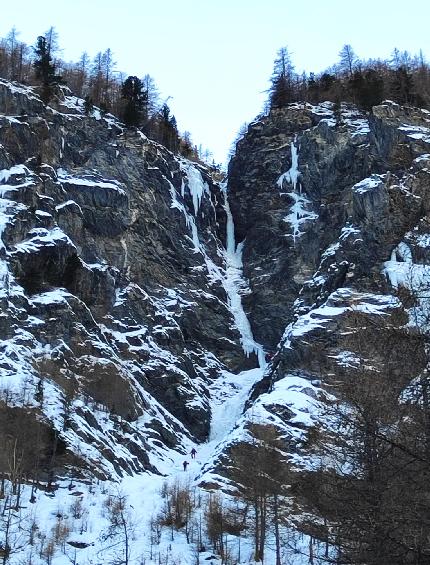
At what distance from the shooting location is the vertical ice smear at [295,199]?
7900 centimetres

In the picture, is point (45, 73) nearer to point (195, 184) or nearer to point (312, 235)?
point (195, 184)

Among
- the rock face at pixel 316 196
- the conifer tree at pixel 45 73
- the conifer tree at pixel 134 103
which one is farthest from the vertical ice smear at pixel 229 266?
the conifer tree at pixel 45 73

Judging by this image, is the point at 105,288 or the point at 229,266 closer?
the point at 105,288

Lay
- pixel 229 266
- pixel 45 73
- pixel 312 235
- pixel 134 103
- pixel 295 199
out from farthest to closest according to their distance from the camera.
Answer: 1. pixel 229 266
2. pixel 134 103
3. pixel 295 199
4. pixel 45 73
5. pixel 312 235

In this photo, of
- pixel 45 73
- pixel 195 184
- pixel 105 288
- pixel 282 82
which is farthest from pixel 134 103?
pixel 105 288

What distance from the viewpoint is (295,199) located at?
82.2 m

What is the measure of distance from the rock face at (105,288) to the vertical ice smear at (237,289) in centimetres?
100

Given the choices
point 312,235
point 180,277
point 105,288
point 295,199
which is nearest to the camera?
point 105,288

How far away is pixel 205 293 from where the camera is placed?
7512 centimetres

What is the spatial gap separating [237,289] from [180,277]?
996cm

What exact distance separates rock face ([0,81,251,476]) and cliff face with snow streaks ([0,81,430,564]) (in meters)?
0.17

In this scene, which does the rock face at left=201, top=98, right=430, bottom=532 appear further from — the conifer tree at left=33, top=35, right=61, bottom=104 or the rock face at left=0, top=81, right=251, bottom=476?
the conifer tree at left=33, top=35, right=61, bottom=104

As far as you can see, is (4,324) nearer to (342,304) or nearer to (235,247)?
(342,304)

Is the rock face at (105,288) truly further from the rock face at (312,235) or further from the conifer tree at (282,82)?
the conifer tree at (282,82)
